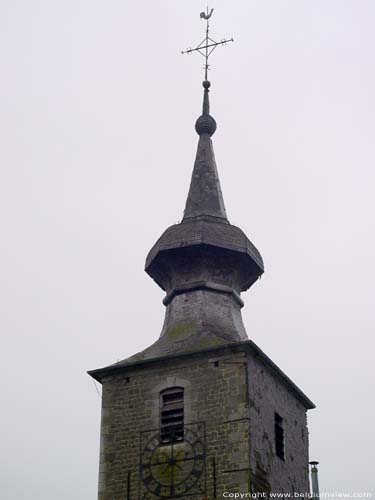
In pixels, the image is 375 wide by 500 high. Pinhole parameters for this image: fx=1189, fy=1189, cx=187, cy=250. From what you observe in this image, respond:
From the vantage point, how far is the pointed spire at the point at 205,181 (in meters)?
36.1

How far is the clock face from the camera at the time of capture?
29.7 metres

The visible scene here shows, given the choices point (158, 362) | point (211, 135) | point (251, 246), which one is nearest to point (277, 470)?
point (158, 362)

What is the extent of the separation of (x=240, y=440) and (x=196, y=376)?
7.67 feet

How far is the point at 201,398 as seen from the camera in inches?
1214

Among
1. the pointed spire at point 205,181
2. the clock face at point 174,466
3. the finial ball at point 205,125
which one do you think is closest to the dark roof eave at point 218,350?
the clock face at point 174,466

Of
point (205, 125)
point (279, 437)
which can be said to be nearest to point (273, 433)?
point (279, 437)

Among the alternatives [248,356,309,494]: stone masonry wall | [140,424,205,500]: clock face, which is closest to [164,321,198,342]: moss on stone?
[248,356,309,494]: stone masonry wall

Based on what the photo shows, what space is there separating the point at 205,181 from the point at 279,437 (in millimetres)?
8881

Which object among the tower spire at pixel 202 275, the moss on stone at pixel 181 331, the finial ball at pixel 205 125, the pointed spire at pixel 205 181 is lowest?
the moss on stone at pixel 181 331

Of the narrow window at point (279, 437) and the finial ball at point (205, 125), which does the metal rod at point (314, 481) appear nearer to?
the narrow window at point (279, 437)

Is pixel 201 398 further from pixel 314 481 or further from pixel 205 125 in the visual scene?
pixel 205 125

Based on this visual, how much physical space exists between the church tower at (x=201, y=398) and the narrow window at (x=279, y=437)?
38mm

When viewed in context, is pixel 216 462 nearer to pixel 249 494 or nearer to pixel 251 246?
pixel 249 494

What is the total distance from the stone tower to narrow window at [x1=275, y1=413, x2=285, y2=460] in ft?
0.13
